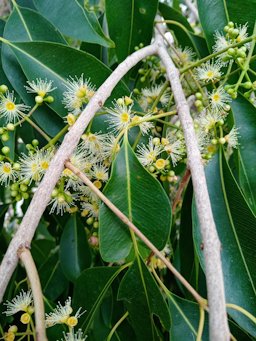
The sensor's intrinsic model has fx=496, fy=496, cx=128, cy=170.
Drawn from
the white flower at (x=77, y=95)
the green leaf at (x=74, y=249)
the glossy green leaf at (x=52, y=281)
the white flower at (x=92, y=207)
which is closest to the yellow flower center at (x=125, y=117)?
the white flower at (x=77, y=95)

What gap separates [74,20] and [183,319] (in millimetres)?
746

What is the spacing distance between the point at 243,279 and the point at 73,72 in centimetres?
63

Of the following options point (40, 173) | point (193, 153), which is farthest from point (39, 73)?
point (193, 153)

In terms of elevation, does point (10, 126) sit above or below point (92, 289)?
above

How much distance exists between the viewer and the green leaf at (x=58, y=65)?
1190 mm

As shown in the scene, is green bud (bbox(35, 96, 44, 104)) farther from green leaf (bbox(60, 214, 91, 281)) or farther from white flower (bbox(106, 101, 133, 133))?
green leaf (bbox(60, 214, 91, 281))

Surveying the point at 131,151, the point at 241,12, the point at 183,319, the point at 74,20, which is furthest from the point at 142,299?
the point at 241,12

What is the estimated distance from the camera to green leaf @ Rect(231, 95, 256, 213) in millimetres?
1149

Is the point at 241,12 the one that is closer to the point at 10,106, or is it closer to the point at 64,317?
the point at 10,106

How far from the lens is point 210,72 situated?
48.8 inches

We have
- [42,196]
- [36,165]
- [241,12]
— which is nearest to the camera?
[42,196]

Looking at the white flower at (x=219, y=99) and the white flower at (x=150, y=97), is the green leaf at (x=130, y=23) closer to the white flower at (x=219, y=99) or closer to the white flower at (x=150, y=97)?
the white flower at (x=150, y=97)

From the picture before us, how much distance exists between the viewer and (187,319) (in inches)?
41.3

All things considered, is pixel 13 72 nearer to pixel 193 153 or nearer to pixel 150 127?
pixel 150 127
